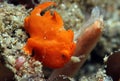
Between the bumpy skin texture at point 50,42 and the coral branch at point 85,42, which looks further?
the coral branch at point 85,42

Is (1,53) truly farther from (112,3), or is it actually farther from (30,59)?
(112,3)

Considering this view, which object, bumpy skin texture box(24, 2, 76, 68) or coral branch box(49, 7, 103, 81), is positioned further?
coral branch box(49, 7, 103, 81)

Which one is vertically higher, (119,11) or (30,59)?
(119,11)

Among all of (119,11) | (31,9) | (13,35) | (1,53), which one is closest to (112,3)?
(119,11)

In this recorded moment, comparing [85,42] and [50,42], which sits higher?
[85,42]

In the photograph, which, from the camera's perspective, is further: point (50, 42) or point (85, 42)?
point (85, 42)
